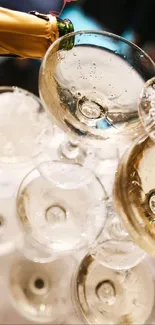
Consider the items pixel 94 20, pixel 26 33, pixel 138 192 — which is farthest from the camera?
pixel 94 20

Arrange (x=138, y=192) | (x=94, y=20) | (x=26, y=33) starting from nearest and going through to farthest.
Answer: (x=138, y=192) < (x=26, y=33) < (x=94, y=20)

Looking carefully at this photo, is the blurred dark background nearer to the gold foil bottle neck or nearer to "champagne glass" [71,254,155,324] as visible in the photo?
the gold foil bottle neck

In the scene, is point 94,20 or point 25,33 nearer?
point 25,33

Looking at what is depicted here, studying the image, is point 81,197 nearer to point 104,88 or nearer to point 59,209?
point 59,209

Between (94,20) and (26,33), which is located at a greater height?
(94,20)

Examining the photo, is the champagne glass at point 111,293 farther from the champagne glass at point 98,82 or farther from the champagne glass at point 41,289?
the champagne glass at point 98,82

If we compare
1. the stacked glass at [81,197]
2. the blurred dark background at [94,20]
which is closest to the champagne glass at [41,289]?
the stacked glass at [81,197]

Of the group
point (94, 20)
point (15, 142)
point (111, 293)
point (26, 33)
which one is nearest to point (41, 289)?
point (111, 293)
